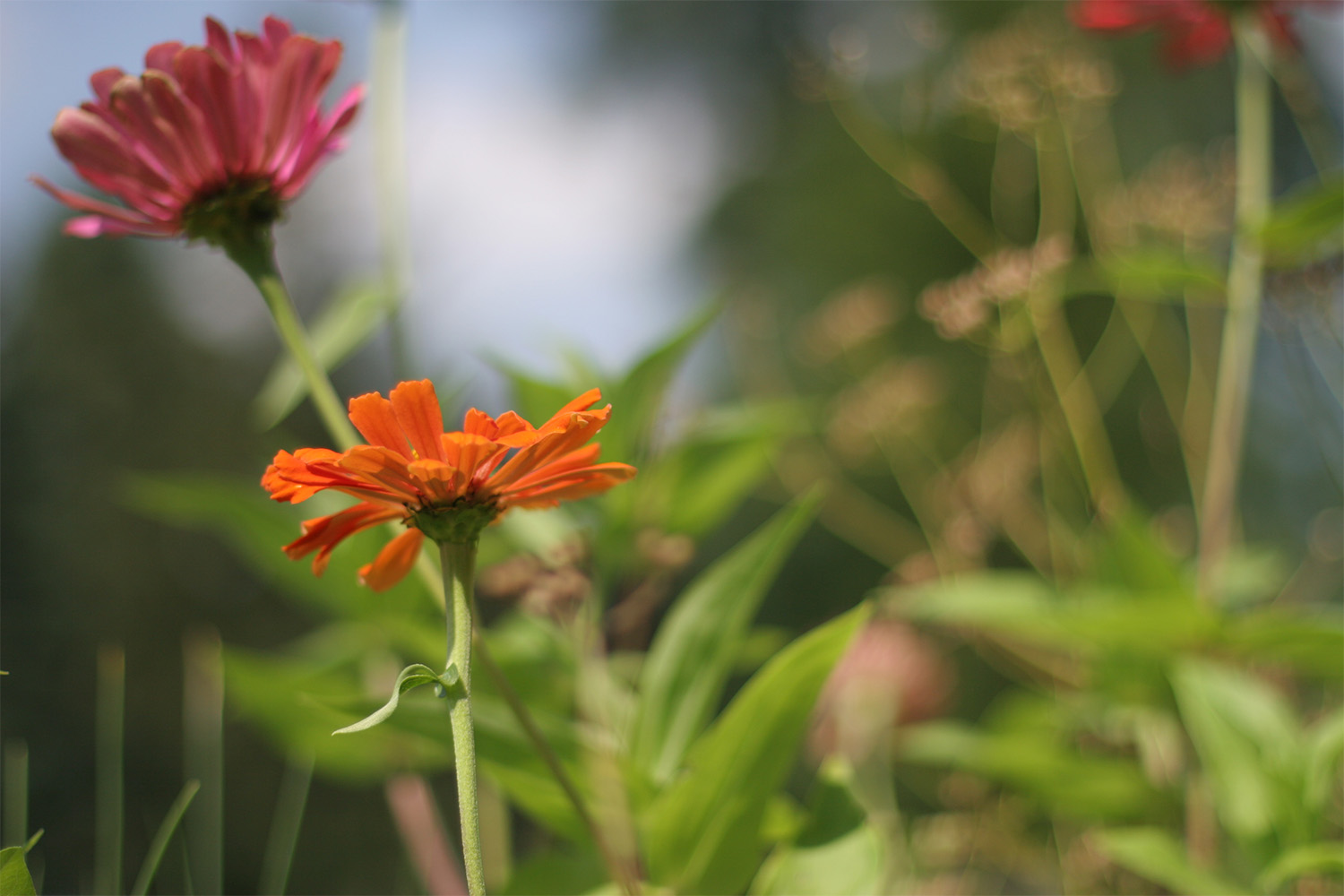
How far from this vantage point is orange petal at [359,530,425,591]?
19cm

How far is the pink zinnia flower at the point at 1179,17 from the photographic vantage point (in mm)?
438

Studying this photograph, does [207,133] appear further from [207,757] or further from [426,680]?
[207,757]

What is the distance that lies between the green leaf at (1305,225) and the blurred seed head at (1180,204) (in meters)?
0.08

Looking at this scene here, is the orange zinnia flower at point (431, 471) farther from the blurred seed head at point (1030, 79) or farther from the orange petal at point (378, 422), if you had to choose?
the blurred seed head at point (1030, 79)

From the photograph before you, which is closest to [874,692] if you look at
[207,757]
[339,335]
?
[339,335]

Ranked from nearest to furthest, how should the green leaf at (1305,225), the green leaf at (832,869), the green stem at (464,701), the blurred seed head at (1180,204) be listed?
the green stem at (464,701), the green leaf at (832,869), the green leaf at (1305,225), the blurred seed head at (1180,204)

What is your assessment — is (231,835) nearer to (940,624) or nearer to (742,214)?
(940,624)

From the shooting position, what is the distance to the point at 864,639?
0.56 meters

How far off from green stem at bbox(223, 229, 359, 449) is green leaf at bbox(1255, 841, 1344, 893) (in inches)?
11.8

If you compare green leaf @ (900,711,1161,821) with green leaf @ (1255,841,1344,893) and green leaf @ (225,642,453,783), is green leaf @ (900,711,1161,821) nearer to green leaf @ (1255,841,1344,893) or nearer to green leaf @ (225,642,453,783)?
green leaf @ (1255,841,1344,893)

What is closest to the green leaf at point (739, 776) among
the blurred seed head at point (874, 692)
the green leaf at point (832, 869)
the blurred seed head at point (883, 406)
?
the green leaf at point (832, 869)

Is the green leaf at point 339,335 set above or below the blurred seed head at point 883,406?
above

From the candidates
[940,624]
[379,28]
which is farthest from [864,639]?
[379,28]

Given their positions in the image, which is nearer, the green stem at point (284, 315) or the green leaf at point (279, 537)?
the green stem at point (284, 315)
